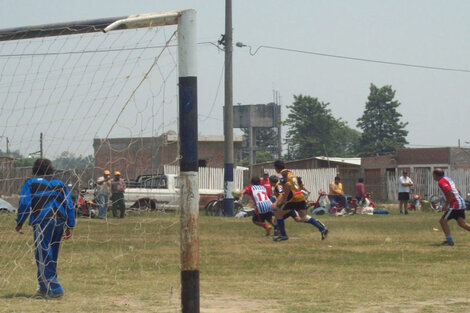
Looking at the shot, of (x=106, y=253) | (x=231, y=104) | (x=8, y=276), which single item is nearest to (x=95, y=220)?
(x=106, y=253)

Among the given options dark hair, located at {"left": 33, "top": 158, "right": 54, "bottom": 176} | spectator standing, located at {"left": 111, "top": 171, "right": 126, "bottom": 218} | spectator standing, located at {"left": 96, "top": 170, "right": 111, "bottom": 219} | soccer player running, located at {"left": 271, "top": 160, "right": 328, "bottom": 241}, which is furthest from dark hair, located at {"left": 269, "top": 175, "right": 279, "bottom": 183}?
dark hair, located at {"left": 33, "top": 158, "right": 54, "bottom": 176}

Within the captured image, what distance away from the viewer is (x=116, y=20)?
888cm

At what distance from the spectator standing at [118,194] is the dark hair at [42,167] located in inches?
53.8

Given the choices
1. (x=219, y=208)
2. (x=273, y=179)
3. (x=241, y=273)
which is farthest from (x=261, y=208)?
(x=219, y=208)

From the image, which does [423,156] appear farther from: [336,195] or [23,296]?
[23,296]

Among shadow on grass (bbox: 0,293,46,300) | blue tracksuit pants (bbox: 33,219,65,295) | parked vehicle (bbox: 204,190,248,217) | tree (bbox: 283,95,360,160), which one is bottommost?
shadow on grass (bbox: 0,293,46,300)

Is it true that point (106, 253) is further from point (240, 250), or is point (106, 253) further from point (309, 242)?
point (309, 242)

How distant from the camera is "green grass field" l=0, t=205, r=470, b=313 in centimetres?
1020

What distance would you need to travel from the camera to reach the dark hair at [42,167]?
34.0 feet

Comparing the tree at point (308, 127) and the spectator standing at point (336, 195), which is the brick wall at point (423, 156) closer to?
the spectator standing at point (336, 195)

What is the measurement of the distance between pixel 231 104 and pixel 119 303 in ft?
76.0

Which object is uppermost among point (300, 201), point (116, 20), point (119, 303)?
point (116, 20)

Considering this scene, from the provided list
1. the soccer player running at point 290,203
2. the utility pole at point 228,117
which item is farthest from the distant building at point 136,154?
the utility pole at point 228,117

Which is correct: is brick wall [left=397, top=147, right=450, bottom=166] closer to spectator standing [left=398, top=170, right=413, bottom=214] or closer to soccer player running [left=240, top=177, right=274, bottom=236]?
spectator standing [left=398, top=170, right=413, bottom=214]
